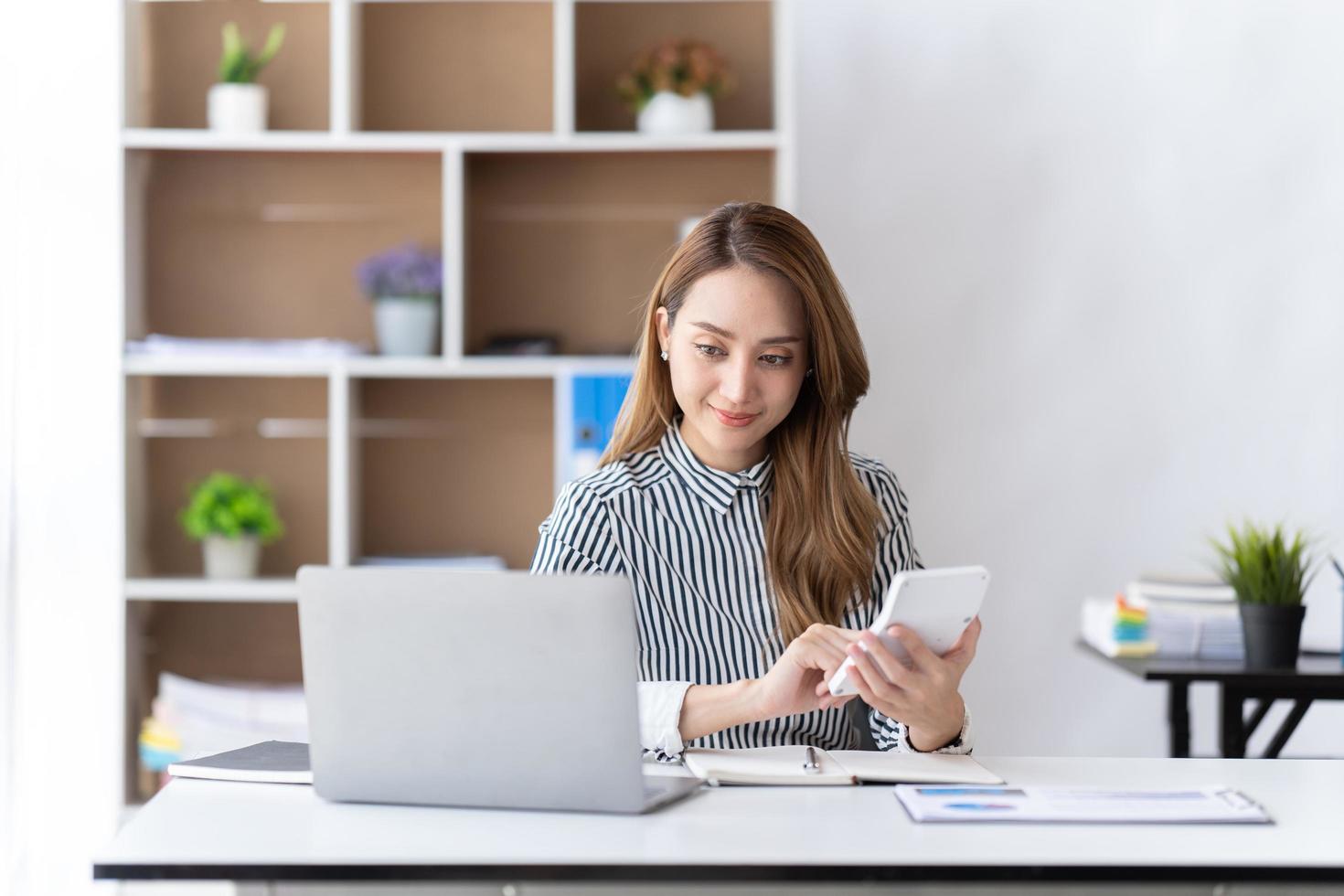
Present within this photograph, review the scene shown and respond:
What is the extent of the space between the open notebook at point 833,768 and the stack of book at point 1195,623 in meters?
1.29

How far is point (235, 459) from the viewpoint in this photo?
3.36 meters

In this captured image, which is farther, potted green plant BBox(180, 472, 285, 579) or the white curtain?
potted green plant BBox(180, 472, 285, 579)

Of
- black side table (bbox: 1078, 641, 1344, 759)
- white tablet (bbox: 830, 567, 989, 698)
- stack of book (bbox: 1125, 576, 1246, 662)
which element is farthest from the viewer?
stack of book (bbox: 1125, 576, 1246, 662)

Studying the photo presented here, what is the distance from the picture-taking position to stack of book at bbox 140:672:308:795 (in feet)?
10.1

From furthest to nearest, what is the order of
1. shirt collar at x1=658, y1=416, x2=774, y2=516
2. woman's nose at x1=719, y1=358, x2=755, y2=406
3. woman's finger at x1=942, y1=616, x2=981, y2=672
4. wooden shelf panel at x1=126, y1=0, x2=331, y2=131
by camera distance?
wooden shelf panel at x1=126, y1=0, x2=331, y2=131, shirt collar at x1=658, y1=416, x2=774, y2=516, woman's nose at x1=719, y1=358, x2=755, y2=406, woman's finger at x1=942, y1=616, x2=981, y2=672

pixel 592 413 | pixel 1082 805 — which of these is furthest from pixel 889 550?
pixel 592 413

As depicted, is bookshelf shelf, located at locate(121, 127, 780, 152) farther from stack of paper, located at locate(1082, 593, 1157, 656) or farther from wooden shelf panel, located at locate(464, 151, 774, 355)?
stack of paper, located at locate(1082, 593, 1157, 656)

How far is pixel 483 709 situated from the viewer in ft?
4.03

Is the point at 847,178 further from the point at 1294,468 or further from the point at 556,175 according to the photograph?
the point at 1294,468

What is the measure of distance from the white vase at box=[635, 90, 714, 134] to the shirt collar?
1.35m

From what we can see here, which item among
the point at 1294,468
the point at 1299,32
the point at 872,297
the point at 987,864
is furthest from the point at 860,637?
the point at 1299,32

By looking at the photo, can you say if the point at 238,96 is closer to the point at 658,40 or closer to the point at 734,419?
the point at 658,40

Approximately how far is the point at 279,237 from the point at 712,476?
1.88 metres

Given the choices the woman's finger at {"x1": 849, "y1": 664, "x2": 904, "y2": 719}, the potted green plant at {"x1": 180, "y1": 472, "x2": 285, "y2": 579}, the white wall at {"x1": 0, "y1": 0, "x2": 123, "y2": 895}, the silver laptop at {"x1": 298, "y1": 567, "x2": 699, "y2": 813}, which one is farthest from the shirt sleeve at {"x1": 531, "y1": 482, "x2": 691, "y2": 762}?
the white wall at {"x1": 0, "y1": 0, "x2": 123, "y2": 895}
